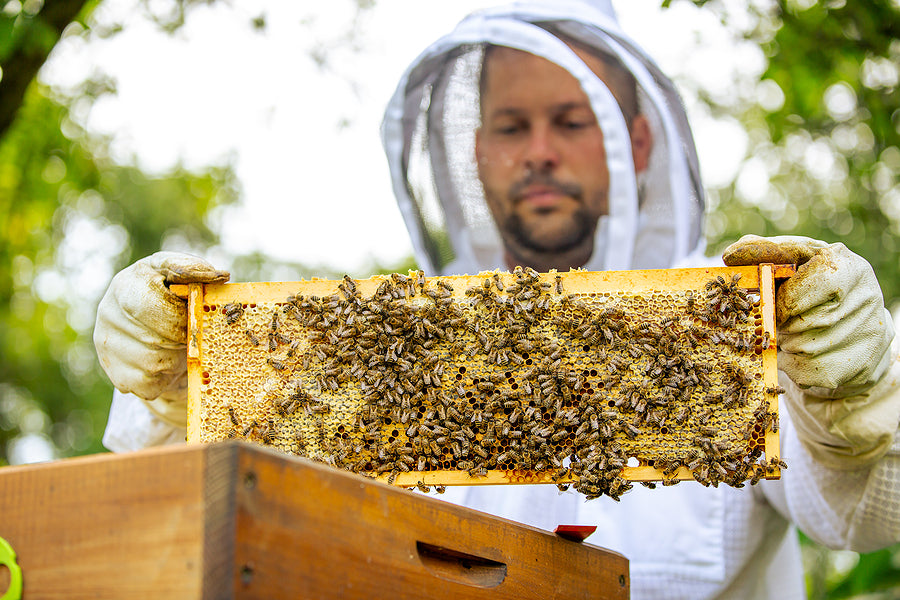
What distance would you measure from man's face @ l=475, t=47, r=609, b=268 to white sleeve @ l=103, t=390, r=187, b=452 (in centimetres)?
216

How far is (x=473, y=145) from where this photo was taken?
457 cm

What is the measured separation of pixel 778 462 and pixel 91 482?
200cm

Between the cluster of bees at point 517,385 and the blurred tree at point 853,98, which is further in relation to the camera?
the blurred tree at point 853,98

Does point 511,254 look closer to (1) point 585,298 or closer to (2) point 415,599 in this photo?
(1) point 585,298

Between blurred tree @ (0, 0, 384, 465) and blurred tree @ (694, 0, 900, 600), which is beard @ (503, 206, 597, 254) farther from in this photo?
blurred tree @ (0, 0, 384, 465)

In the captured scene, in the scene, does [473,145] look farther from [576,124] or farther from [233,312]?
[233,312]

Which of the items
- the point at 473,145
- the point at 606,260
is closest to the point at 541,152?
the point at 473,145

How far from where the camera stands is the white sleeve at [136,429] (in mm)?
3709

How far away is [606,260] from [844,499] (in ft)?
5.37

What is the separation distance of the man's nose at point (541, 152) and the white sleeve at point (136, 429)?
2.35m

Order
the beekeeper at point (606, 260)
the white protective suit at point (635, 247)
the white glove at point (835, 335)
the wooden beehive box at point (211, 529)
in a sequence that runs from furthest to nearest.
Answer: the white protective suit at point (635, 247) → the beekeeper at point (606, 260) → the white glove at point (835, 335) → the wooden beehive box at point (211, 529)

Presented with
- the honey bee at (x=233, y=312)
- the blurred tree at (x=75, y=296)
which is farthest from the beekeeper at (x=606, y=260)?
the blurred tree at (x=75, y=296)

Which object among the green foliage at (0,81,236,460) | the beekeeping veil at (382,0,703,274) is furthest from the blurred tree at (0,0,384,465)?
the beekeeping veil at (382,0,703,274)

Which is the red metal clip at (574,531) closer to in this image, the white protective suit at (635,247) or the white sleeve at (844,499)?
the white protective suit at (635,247)
